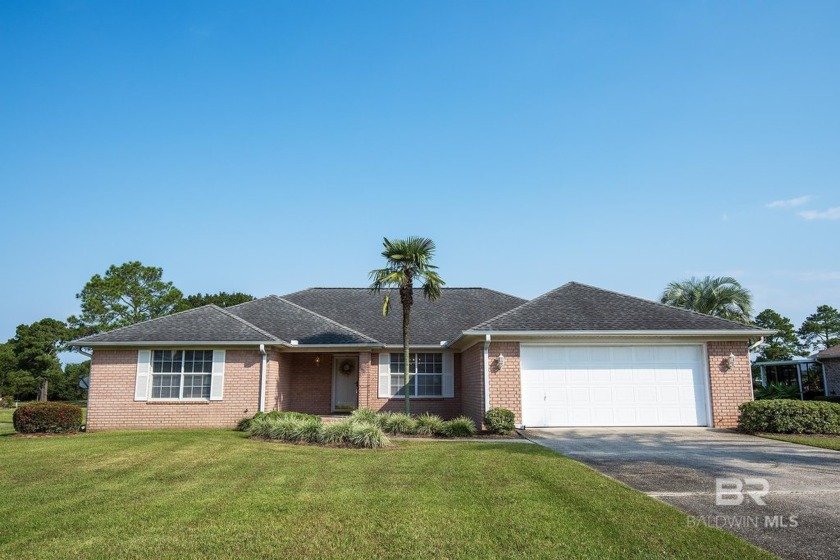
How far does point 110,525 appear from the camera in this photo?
5.73 meters

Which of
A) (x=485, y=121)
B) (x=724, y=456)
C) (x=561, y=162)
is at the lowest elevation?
(x=724, y=456)

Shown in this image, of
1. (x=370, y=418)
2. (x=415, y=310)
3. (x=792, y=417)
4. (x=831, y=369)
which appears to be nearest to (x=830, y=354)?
(x=831, y=369)

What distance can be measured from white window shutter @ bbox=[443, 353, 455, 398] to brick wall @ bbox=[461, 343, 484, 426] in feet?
1.25

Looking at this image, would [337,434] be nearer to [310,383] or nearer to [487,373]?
[487,373]

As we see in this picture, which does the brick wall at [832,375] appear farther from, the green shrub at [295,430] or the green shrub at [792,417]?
the green shrub at [295,430]

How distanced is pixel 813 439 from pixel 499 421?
7.34m

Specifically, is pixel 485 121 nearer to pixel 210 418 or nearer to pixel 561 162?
pixel 561 162

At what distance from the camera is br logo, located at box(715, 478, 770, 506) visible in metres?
6.56

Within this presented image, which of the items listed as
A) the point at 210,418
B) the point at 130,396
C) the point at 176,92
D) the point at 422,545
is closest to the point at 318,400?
the point at 210,418

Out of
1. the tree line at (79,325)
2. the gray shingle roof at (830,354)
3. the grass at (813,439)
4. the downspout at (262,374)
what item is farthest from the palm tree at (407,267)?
the tree line at (79,325)

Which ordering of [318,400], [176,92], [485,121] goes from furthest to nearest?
1. [318,400]
2. [485,121]
3. [176,92]

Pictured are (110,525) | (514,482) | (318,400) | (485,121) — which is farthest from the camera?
(318,400)

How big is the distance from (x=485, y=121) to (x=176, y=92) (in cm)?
862

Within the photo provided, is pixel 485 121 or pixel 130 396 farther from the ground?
pixel 485 121
